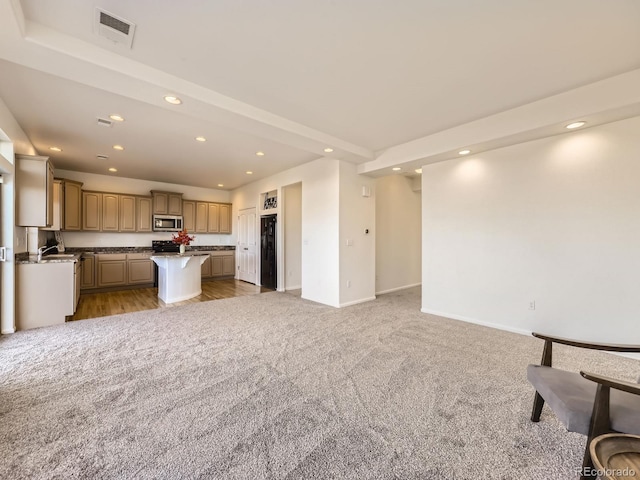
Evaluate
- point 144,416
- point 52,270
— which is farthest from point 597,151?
point 52,270

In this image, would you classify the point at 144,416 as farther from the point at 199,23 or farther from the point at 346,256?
the point at 346,256

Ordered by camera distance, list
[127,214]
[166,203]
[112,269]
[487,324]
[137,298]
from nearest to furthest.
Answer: [487,324] → [137,298] → [112,269] → [127,214] → [166,203]

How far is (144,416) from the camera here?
6.09 ft

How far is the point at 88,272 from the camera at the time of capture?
19.6 feet

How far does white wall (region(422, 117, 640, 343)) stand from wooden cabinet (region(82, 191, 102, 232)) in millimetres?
7213

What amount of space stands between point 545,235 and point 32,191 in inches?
269

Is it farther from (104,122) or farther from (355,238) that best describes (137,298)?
(355,238)

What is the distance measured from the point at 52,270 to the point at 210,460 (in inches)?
154

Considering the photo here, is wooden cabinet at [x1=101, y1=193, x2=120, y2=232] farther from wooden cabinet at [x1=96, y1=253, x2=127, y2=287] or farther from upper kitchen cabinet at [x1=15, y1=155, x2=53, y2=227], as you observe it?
upper kitchen cabinet at [x1=15, y1=155, x2=53, y2=227]

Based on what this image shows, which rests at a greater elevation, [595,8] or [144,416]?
[595,8]

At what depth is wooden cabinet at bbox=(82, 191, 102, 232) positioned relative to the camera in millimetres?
6039

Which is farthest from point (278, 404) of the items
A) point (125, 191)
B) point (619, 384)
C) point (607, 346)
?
point (125, 191)

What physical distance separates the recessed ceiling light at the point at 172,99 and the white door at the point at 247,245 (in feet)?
14.9

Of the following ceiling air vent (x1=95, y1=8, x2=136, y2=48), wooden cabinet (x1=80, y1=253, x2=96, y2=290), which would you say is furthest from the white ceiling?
wooden cabinet (x1=80, y1=253, x2=96, y2=290)
